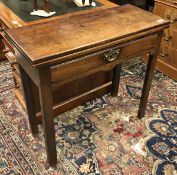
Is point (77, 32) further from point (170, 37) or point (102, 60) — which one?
point (170, 37)

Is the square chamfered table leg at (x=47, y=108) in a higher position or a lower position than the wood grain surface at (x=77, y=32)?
lower

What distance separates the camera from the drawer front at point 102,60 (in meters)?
1.20

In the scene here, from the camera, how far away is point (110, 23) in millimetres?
1435

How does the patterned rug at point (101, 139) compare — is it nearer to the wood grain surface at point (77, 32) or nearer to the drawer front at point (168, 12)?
the drawer front at point (168, 12)

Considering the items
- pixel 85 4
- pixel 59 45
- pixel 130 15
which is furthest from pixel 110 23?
pixel 85 4

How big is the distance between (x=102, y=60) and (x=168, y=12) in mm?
1341

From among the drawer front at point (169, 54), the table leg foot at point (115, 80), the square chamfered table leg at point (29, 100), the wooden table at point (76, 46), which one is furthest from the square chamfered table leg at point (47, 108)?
the drawer front at point (169, 54)

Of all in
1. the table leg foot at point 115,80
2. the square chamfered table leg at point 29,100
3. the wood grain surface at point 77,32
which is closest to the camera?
the wood grain surface at point 77,32

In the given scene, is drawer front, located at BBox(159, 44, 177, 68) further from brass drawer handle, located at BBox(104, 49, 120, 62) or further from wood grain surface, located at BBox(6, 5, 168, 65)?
brass drawer handle, located at BBox(104, 49, 120, 62)

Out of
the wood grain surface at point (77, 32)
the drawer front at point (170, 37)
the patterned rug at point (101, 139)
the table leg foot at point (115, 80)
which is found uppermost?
the wood grain surface at point (77, 32)

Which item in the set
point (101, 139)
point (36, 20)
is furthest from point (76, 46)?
point (101, 139)

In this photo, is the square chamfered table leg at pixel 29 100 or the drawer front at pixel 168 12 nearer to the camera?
the square chamfered table leg at pixel 29 100

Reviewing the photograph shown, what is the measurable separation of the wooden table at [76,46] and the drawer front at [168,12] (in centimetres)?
82

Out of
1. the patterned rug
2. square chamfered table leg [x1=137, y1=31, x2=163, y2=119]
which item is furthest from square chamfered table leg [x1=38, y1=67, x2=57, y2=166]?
square chamfered table leg [x1=137, y1=31, x2=163, y2=119]
